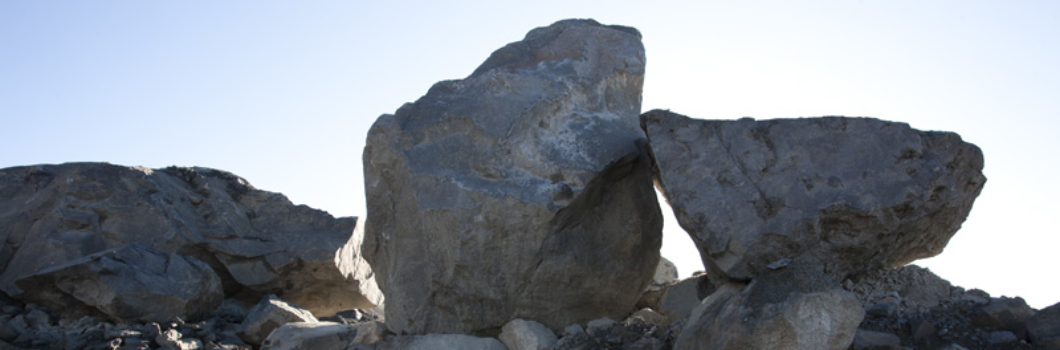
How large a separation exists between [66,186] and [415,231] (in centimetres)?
424

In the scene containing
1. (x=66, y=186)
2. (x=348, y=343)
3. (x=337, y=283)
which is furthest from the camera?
(x=337, y=283)

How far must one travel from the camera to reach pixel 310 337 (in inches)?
275

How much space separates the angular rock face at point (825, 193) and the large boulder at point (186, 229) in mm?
4686

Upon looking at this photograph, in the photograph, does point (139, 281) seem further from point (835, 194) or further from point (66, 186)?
point (835, 194)

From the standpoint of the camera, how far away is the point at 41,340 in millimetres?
7426

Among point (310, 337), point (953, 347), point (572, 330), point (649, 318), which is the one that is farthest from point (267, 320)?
point (953, 347)

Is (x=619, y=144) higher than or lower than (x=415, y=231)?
higher

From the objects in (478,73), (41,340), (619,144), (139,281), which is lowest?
(41,340)

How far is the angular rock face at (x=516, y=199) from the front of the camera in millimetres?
6191

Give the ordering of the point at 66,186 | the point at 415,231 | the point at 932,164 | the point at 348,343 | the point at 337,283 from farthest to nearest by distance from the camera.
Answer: the point at 337,283 < the point at 66,186 < the point at 348,343 < the point at 415,231 < the point at 932,164

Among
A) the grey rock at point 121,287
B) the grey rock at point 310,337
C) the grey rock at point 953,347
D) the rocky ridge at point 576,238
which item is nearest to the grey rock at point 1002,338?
the rocky ridge at point 576,238

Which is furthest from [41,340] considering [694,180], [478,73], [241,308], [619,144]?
[694,180]

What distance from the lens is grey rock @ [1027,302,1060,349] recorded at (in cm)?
454

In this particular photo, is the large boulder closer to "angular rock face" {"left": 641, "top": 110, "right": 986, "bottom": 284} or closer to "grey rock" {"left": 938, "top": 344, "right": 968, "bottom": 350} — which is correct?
"angular rock face" {"left": 641, "top": 110, "right": 986, "bottom": 284}
